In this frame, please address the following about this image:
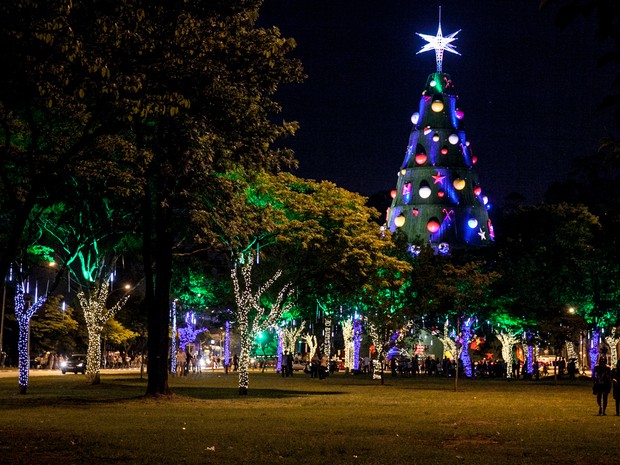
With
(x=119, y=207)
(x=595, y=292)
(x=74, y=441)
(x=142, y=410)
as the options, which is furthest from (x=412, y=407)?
(x=595, y=292)

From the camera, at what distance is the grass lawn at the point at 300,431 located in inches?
644

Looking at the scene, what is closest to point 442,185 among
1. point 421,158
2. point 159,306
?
point 421,158

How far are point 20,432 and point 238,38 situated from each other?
1166 cm

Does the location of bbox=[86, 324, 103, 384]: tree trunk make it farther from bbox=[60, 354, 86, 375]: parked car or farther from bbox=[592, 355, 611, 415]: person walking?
bbox=[60, 354, 86, 375]: parked car

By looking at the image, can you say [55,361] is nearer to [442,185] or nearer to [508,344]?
[508,344]

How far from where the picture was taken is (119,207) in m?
34.9

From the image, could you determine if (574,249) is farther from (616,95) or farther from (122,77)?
(616,95)

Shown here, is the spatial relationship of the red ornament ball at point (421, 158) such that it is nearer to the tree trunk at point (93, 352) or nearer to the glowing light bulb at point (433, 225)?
the glowing light bulb at point (433, 225)

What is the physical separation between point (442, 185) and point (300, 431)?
98788mm

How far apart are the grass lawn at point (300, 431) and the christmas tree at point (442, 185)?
274 ft

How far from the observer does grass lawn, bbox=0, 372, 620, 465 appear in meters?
16.4

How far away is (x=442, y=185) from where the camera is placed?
118 m

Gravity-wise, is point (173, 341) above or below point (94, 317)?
below

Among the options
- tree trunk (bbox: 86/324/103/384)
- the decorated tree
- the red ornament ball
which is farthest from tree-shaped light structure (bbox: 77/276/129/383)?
the red ornament ball
